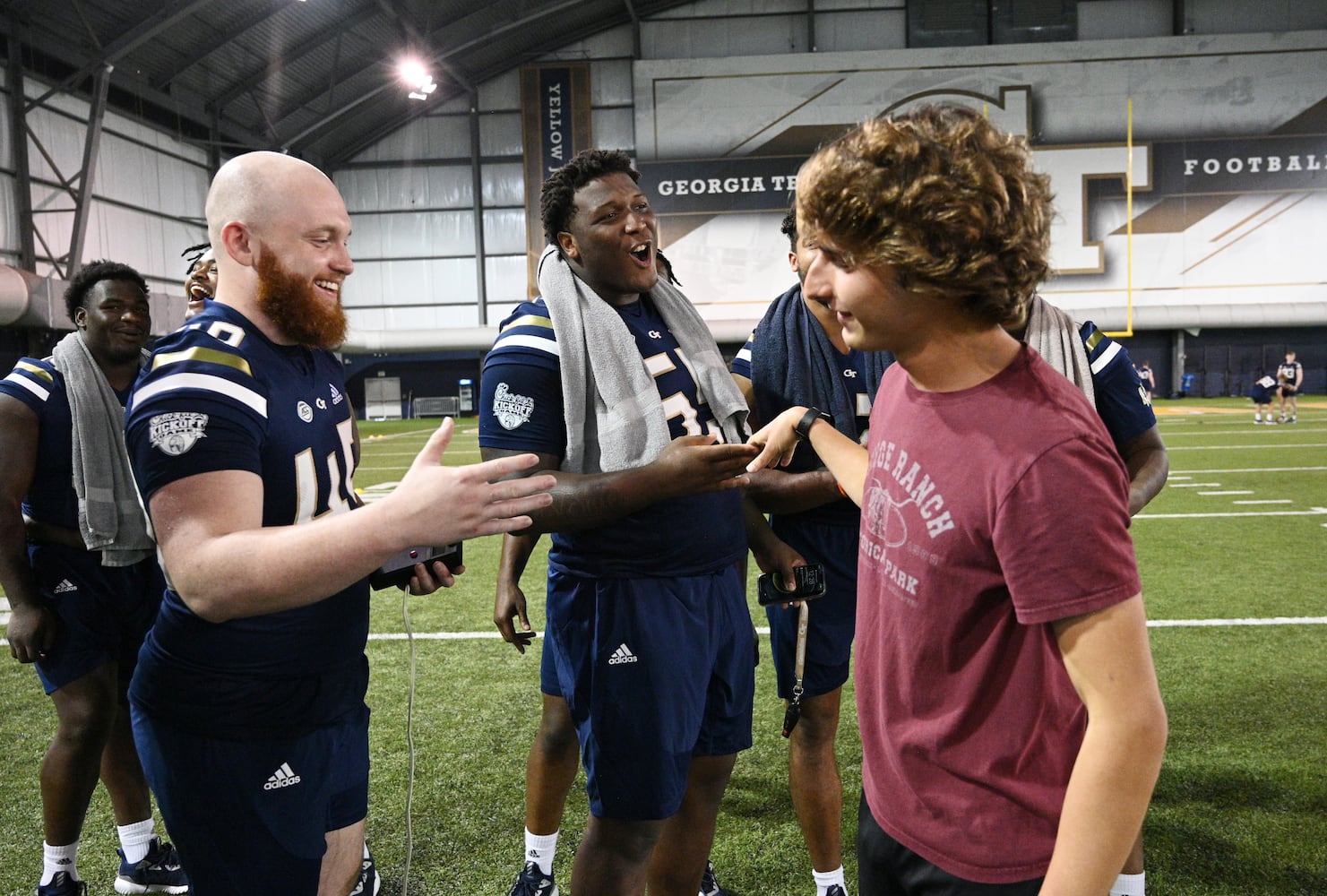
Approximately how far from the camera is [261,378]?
5.78ft

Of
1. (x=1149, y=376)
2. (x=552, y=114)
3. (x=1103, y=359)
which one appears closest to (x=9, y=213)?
(x=552, y=114)

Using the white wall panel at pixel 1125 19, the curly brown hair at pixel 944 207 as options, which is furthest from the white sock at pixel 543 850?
the white wall panel at pixel 1125 19

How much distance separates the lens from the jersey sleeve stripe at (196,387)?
159 cm

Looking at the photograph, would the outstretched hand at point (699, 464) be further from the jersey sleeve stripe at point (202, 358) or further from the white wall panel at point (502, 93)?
the white wall panel at point (502, 93)

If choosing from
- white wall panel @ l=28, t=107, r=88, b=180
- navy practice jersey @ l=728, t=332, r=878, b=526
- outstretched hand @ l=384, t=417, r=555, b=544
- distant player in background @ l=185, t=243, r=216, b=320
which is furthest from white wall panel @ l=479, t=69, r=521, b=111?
outstretched hand @ l=384, t=417, r=555, b=544

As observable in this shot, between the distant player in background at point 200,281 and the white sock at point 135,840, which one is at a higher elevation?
the distant player in background at point 200,281

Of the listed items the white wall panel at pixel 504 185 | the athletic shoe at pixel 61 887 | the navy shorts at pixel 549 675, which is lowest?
the athletic shoe at pixel 61 887

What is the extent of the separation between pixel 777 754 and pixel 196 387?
3.13 m

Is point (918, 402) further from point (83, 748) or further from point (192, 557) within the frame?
point (83, 748)

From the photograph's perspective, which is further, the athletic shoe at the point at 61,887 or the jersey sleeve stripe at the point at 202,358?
the athletic shoe at the point at 61,887

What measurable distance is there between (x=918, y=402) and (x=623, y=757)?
1.27 meters

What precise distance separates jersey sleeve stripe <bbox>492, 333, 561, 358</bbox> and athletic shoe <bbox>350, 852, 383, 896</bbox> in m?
1.75

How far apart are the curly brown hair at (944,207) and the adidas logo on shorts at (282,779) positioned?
4.89 ft

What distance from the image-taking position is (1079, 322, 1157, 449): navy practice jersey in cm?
Result: 269
